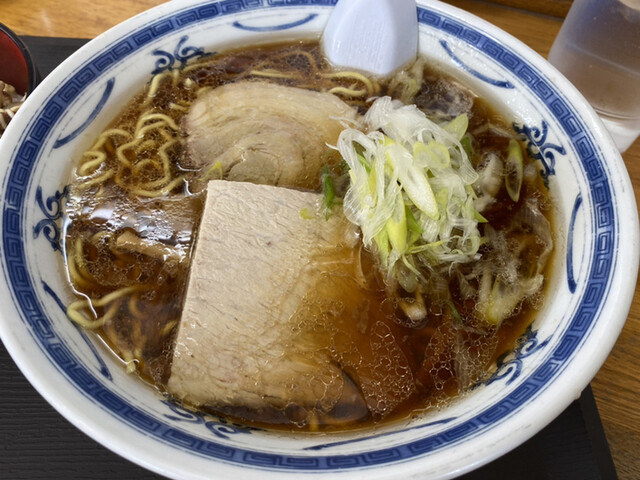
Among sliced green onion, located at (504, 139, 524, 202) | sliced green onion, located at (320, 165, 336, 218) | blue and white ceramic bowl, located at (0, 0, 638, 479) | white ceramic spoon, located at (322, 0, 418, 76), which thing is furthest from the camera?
white ceramic spoon, located at (322, 0, 418, 76)

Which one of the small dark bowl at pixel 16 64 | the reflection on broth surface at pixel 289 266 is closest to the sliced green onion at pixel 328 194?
the reflection on broth surface at pixel 289 266

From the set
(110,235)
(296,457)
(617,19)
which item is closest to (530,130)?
(617,19)

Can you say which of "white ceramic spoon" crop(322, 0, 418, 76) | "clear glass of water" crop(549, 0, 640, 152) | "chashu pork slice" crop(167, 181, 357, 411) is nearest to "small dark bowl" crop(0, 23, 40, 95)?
"chashu pork slice" crop(167, 181, 357, 411)

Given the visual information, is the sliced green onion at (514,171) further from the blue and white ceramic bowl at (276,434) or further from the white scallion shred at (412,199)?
the white scallion shred at (412,199)

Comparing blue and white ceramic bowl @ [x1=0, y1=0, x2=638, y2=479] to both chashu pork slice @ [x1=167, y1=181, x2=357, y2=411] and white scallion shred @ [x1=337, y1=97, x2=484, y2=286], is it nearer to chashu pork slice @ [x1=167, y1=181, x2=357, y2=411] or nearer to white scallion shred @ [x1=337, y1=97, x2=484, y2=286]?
chashu pork slice @ [x1=167, y1=181, x2=357, y2=411]

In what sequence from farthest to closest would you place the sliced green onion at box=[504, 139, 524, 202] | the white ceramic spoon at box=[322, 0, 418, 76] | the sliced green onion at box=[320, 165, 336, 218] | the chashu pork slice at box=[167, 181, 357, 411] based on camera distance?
the white ceramic spoon at box=[322, 0, 418, 76] → the sliced green onion at box=[504, 139, 524, 202] → the sliced green onion at box=[320, 165, 336, 218] → the chashu pork slice at box=[167, 181, 357, 411]

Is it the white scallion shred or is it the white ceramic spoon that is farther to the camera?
the white ceramic spoon

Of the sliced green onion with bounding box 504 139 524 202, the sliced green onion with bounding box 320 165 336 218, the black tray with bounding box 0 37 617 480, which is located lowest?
the black tray with bounding box 0 37 617 480

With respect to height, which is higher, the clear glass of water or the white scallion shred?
the clear glass of water
